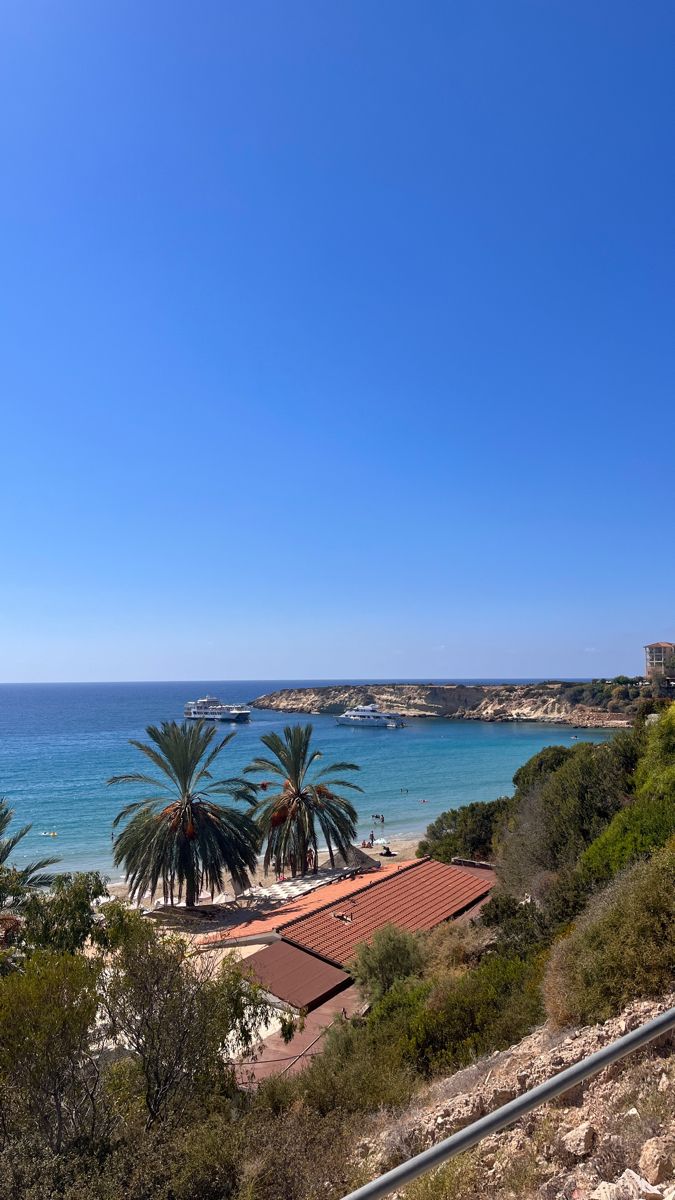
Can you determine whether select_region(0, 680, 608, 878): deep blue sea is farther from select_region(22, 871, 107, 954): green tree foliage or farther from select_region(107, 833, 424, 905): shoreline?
select_region(22, 871, 107, 954): green tree foliage

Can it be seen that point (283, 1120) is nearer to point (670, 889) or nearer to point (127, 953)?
point (127, 953)

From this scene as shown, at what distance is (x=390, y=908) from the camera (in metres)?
14.0

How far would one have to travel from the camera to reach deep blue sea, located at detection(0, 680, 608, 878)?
35.0 m

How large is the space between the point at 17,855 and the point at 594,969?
32326 mm

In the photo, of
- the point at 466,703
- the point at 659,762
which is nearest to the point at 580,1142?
the point at 659,762

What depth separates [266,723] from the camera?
108 meters

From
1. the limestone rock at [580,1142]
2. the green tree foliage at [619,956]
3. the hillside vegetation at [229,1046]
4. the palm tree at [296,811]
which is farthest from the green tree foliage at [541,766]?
the limestone rock at [580,1142]

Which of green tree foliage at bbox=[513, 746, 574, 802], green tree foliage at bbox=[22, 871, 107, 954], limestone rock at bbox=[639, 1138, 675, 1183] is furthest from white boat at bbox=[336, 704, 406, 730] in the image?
limestone rock at bbox=[639, 1138, 675, 1183]

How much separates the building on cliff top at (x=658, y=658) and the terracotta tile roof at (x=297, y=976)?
107 metres

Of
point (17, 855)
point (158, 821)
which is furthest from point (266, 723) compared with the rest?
point (158, 821)

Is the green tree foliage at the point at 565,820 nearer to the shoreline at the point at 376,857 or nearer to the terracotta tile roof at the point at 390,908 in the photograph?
the terracotta tile roof at the point at 390,908

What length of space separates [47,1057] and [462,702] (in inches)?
4943

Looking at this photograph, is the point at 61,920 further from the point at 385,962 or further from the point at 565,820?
the point at 565,820

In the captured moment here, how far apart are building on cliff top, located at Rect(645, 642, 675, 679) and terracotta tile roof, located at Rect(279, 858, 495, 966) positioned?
102210 millimetres
